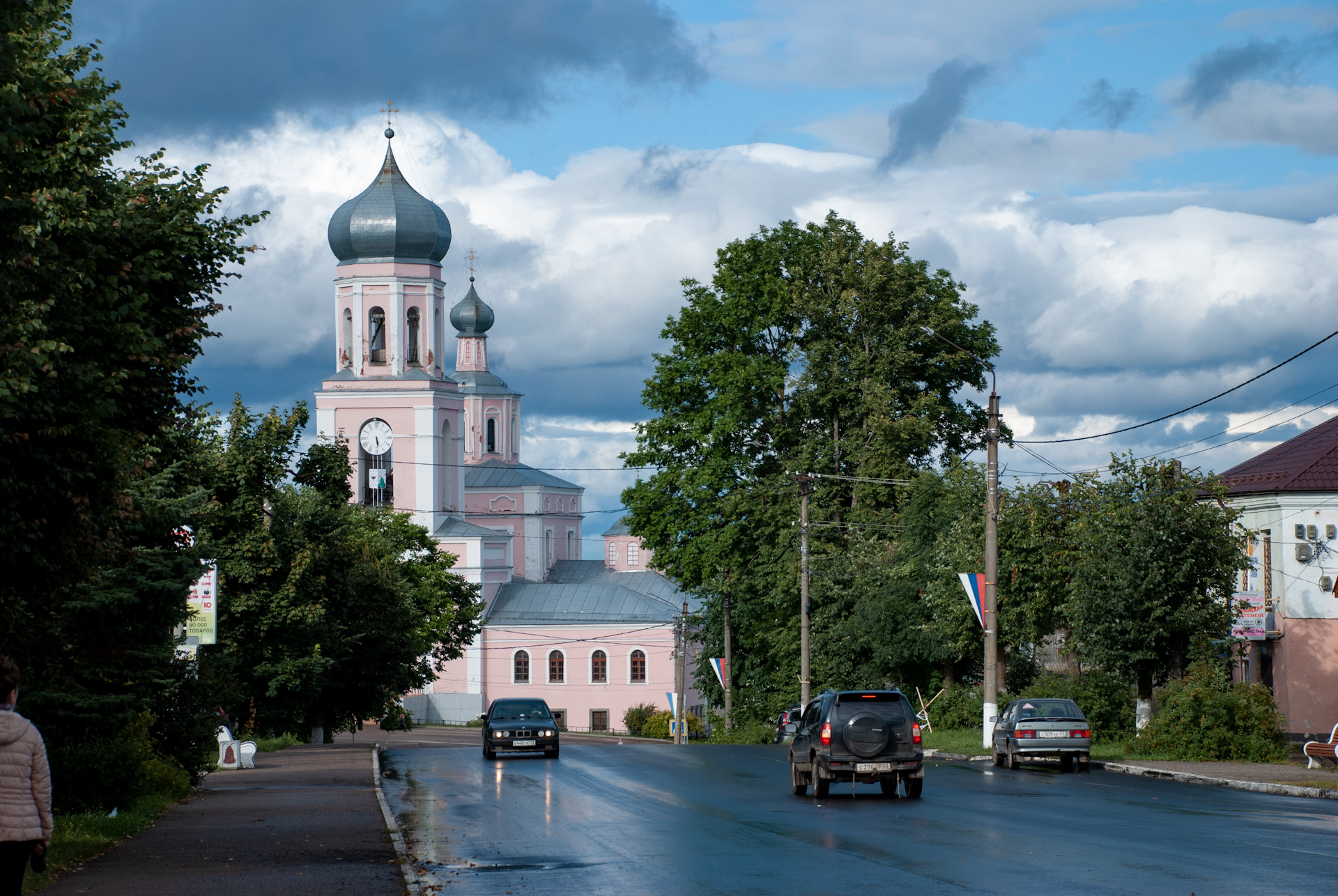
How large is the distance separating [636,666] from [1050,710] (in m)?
86.3

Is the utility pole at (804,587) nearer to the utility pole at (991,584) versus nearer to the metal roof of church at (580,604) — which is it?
the utility pole at (991,584)

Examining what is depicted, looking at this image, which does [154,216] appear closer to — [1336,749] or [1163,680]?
[1336,749]

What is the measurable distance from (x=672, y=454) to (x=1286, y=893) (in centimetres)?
4192

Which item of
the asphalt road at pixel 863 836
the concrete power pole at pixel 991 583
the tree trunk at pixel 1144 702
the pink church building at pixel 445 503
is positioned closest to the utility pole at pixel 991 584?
the concrete power pole at pixel 991 583

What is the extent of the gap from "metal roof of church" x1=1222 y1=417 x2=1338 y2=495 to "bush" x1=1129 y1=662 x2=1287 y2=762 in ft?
46.6

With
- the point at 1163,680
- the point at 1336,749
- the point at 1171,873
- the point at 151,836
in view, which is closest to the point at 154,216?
the point at 151,836

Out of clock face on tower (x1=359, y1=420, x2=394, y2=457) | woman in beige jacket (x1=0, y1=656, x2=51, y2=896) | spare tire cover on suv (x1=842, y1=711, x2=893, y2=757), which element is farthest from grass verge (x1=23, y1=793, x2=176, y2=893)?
clock face on tower (x1=359, y1=420, x2=394, y2=457)

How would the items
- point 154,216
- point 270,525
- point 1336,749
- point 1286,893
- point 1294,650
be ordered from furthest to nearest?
1. point 1294,650
2. point 270,525
3. point 1336,749
4. point 154,216
5. point 1286,893

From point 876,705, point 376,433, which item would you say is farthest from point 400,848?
point 376,433

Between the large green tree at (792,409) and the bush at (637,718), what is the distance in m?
54.1

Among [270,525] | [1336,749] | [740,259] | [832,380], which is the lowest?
[1336,749]

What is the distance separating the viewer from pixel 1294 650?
46.8 metres

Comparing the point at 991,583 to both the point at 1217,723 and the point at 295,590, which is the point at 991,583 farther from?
the point at 295,590

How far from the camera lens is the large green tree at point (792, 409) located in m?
50.1
